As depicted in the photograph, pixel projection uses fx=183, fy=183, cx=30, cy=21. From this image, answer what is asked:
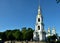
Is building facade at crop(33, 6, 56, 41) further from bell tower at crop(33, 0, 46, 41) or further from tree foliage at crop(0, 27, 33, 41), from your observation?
tree foliage at crop(0, 27, 33, 41)

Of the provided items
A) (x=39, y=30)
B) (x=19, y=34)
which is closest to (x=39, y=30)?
(x=39, y=30)

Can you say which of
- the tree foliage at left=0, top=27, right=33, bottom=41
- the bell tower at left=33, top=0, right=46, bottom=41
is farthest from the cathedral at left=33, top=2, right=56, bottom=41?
the tree foliage at left=0, top=27, right=33, bottom=41

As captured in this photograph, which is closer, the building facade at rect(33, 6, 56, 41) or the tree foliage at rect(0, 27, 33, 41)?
the tree foliage at rect(0, 27, 33, 41)

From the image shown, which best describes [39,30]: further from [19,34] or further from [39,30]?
[19,34]

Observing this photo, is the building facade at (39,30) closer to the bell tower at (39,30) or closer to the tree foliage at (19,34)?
the bell tower at (39,30)

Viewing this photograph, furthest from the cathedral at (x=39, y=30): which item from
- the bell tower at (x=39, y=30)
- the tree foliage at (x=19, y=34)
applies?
the tree foliage at (x=19, y=34)

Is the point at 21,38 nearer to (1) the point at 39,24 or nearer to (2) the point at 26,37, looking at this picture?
(2) the point at 26,37

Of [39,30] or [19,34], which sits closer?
[19,34]

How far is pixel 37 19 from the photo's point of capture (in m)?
85.6

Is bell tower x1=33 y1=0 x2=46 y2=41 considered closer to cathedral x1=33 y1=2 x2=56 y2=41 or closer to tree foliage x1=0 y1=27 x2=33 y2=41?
cathedral x1=33 y1=2 x2=56 y2=41

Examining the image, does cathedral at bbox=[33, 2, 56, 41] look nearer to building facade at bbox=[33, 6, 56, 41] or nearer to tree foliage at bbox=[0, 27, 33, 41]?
building facade at bbox=[33, 6, 56, 41]

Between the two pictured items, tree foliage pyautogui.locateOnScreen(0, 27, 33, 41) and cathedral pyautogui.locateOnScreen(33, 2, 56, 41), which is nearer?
tree foliage pyautogui.locateOnScreen(0, 27, 33, 41)

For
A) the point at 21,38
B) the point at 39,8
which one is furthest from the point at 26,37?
the point at 39,8

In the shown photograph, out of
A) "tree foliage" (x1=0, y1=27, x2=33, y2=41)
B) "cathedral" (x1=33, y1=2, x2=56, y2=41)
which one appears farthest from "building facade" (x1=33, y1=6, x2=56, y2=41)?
"tree foliage" (x1=0, y1=27, x2=33, y2=41)
